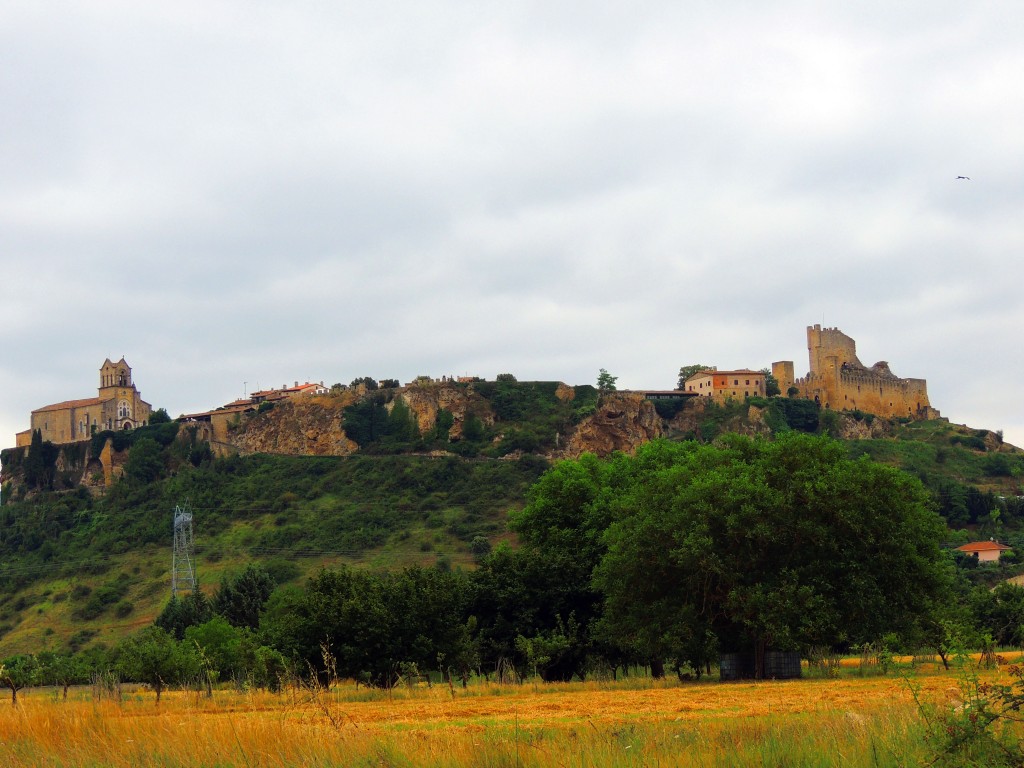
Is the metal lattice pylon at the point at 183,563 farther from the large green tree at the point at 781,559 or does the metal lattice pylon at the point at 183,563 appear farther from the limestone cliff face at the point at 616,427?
the large green tree at the point at 781,559

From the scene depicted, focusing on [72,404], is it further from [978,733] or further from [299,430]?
[978,733]

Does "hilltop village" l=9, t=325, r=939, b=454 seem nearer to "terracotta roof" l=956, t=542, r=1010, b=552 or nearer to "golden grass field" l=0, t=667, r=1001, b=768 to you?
"terracotta roof" l=956, t=542, r=1010, b=552

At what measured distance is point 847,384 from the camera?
13912 cm

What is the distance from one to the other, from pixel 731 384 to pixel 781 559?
3993 inches

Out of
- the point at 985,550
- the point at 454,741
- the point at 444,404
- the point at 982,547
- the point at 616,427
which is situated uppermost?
the point at 444,404

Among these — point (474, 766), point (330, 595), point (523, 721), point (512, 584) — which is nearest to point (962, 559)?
point (512, 584)

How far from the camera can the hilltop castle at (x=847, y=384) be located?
138 metres

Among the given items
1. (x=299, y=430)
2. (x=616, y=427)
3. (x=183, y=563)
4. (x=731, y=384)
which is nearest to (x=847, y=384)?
(x=731, y=384)

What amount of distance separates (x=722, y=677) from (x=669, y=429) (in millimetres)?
88512

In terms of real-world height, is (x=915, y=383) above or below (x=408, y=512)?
above

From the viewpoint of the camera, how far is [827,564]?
32.7 metres

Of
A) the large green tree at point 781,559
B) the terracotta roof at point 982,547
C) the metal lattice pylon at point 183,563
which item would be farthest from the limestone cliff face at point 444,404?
the large green tree at point 781,559

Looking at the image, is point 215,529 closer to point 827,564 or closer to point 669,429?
point 669,429

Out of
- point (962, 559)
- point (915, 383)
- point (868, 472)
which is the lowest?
point (962, 559)
